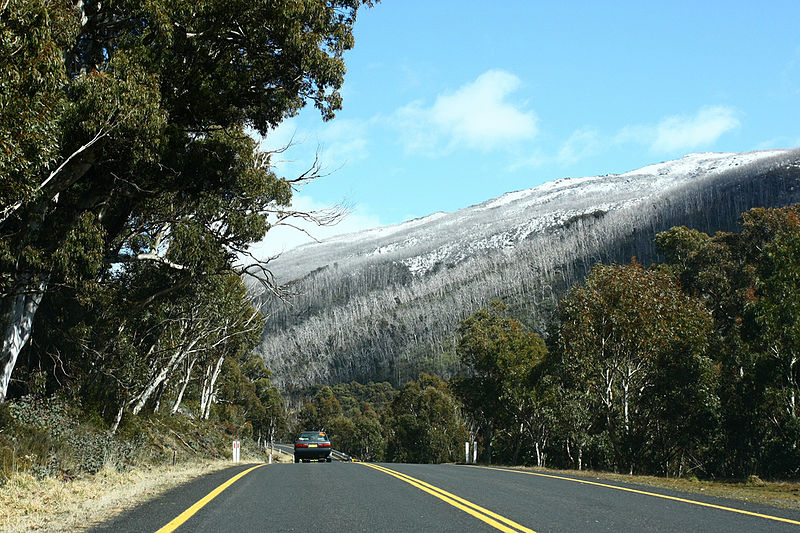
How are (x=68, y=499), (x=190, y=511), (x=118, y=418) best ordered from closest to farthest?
(x=190, y=511)
(x=68, y=499)
(x=118, y=418)

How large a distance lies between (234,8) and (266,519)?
10328 millimetres

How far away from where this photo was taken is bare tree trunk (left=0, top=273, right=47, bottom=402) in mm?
14445

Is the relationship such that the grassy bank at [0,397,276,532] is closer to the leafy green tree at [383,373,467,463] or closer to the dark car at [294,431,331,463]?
the dark car at [294,431,331,463]

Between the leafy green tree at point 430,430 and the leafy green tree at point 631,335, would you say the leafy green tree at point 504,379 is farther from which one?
the leafy green tree at point 430,430

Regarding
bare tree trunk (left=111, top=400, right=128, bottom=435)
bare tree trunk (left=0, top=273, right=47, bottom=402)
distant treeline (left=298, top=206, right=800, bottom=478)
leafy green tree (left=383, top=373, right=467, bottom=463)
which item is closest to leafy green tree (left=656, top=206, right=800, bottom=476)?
distant treeline (left=298, top=206, right=800, bottom=478)

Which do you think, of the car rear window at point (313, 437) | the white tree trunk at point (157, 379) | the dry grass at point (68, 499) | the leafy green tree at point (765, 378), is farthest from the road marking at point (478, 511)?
the leafy green tree at point (765, 378)

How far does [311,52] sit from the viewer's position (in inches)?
565

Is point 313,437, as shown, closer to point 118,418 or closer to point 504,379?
point 118,418

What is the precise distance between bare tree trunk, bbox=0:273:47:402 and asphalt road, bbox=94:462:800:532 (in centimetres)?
616

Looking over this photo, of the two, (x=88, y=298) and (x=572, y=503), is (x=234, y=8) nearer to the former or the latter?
(x=88, y=298)

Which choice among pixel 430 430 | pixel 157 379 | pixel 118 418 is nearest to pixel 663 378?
pixel 157 379

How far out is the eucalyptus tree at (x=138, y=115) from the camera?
9695mm

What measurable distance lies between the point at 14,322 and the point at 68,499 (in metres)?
7.06

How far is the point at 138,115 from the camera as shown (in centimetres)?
1185
